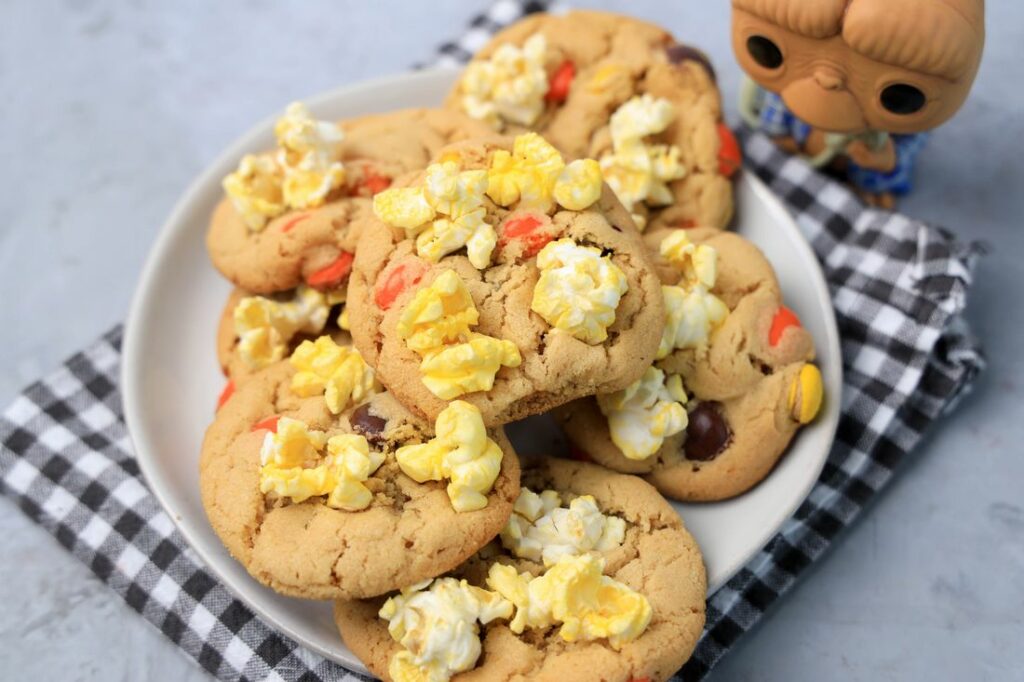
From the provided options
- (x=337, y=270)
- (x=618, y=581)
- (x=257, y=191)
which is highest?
(x=257, y=191)

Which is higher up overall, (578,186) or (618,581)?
(578,186)

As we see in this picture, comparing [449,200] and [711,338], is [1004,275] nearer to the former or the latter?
[711,338]

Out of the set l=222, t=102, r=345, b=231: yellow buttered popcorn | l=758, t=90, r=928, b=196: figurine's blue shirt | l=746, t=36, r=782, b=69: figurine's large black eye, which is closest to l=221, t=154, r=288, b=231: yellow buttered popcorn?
l=222, t=102, r=345, b=231: yellow buttered popcorn

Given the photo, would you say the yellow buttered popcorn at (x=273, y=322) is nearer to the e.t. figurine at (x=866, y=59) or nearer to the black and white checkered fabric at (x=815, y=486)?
the black and white checkered fabric at (x=815, y=486)

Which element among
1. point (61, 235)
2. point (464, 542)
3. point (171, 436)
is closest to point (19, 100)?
point (61, 235)

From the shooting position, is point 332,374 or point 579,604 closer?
point 579,604

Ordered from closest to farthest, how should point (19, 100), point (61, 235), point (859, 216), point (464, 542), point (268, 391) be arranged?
1. point (464, 542)
2. point (268, 391)
3. point (859, 216)
4. point (61, 235)
5. point (19, 100)

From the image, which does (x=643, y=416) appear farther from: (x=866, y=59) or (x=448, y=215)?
(x=866, y=59)

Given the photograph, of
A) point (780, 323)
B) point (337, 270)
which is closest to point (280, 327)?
point (337, 270)
